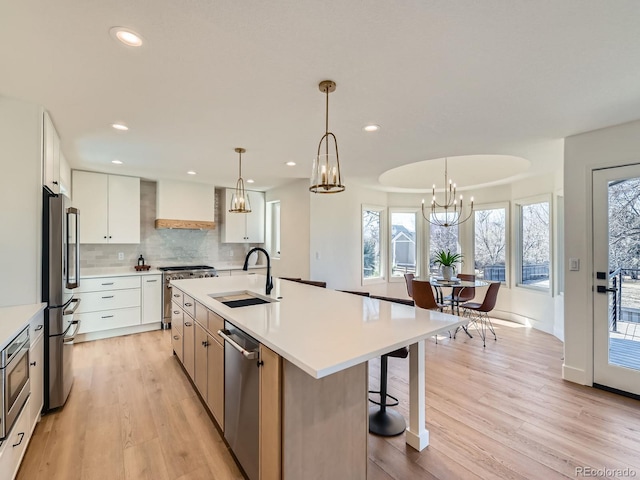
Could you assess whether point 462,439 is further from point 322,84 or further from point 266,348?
point 322,84

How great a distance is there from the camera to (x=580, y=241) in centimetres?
291

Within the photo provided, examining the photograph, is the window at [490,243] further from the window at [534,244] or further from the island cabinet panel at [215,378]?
the island cabinet panel at [215,378]

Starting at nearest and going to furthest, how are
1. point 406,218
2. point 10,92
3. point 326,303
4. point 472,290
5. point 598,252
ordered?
1. point 10,92
2. point 326,303
3. point 598,252
4. point 472,290
5. point 406,218

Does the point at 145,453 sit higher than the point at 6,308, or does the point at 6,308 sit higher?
the point at 6,308

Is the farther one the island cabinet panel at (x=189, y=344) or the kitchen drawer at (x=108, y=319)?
the kitchen drawer at (x=108, y=319)

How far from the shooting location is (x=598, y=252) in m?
2.80

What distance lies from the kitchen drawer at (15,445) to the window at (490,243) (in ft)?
20.1

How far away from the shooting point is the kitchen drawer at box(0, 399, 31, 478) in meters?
1.51

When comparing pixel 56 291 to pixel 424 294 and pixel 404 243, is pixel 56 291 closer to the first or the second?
pixel 424 294

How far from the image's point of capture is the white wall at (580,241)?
2807 mm

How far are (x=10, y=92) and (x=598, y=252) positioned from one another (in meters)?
4.94

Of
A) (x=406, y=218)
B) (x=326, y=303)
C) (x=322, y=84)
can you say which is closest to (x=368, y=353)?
(x=326, y=303)

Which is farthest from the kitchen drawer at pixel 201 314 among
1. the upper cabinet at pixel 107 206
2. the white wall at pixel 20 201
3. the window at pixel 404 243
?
the window at pixel 404 243

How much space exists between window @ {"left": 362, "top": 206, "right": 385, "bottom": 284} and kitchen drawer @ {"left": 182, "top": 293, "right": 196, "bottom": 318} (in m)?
3.52
